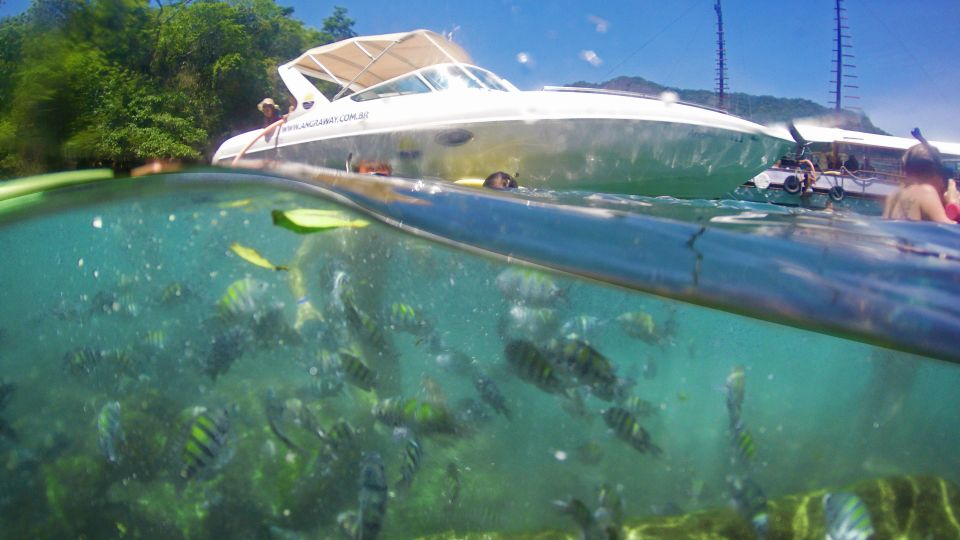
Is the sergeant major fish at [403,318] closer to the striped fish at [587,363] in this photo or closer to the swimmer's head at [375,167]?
the striped fish at [587,363]

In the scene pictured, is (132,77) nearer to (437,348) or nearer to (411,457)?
(437,348)

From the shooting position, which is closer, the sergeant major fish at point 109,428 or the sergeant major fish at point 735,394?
the sergeant major fish at point 109,428

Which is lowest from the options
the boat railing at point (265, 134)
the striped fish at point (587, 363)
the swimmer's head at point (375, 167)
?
the striped fish at point (587, 363)

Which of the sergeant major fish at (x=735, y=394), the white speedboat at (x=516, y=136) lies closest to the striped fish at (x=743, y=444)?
the sergeant major fish at (x=735, y=394)

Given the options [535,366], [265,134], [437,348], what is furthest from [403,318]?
[265,134]

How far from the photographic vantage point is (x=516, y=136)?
737 cm

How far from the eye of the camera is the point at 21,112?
19.0 ft

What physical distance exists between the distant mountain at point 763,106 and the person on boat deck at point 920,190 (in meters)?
2.04

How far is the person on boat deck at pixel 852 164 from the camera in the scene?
692 cm

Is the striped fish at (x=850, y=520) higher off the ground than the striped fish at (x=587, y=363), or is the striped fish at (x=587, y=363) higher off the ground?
the striped fish at (x=587, y=363)

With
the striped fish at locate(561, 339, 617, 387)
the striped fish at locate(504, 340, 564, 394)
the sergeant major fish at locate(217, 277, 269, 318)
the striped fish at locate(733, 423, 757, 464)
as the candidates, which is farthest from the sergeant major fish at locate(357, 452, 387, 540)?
the striped fish at locate(733, 423, 757, 464)

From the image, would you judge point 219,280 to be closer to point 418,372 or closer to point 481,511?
point 418,372

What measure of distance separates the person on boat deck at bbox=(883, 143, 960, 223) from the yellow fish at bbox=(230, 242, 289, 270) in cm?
585

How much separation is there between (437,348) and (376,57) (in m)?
5.33
